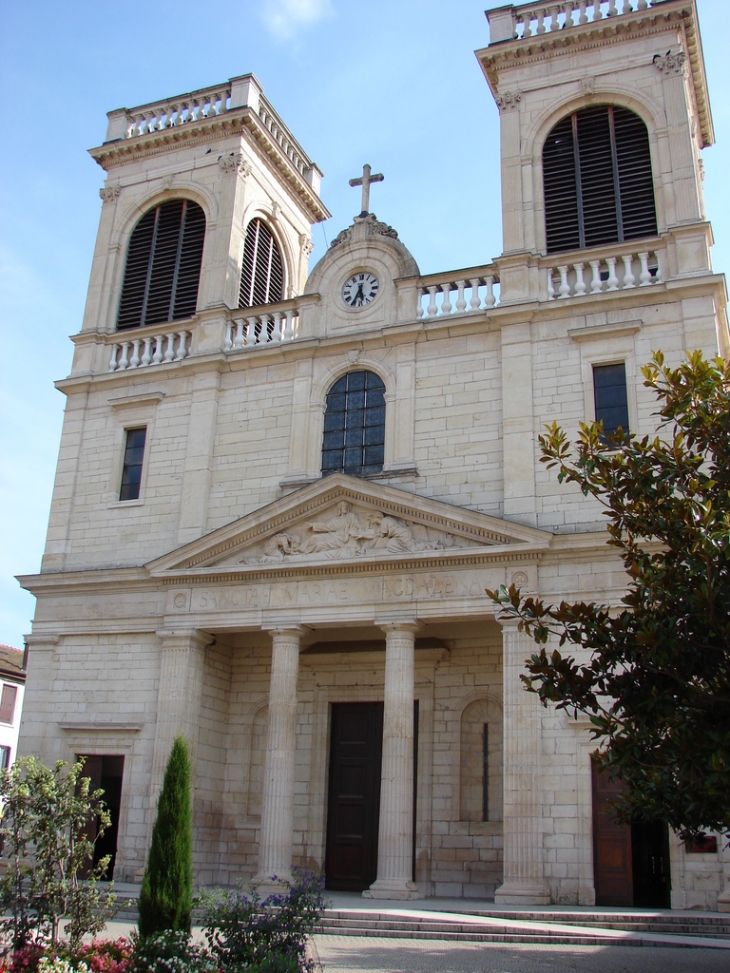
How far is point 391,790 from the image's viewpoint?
16141 mm

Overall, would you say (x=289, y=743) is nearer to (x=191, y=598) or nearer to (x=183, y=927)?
(x=191, y=598)

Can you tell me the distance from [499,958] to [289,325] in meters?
13.7

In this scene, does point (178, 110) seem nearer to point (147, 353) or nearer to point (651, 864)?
point (147, 353)

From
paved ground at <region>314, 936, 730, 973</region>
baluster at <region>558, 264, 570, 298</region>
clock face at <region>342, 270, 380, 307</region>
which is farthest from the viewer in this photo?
clock face at <region>342, 270, 380, 307</region>

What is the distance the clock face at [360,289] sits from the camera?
20344mm

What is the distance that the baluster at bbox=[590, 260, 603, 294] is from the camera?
1836cm

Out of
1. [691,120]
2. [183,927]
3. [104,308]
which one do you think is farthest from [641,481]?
[104,308]

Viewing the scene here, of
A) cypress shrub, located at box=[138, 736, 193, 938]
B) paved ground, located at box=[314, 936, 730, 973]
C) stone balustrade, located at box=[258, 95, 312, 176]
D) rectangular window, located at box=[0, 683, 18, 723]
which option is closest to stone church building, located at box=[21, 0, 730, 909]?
stone balustrade, located at box=[258, 95, 312, 176]

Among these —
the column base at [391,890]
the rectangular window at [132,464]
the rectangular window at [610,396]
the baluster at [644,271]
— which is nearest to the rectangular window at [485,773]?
the column base at [391,890]

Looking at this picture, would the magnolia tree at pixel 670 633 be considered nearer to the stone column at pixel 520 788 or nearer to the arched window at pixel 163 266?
the stone column at pixel 520 788

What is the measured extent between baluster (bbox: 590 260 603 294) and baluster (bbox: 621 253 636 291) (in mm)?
460

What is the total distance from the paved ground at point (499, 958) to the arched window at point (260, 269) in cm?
1480

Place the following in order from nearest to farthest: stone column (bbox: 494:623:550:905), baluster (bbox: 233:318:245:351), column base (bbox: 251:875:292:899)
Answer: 1. stone column (bbox: 494:623:550:905)
2. column base (bbox: 251:875:292:899)
3. baluster (bbox: 233:318:245:351)

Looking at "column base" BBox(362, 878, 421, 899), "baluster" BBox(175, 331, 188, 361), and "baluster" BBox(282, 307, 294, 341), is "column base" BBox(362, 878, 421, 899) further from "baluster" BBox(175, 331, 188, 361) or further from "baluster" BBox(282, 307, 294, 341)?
"baluster" BBox(175, 331, 188, 361)
